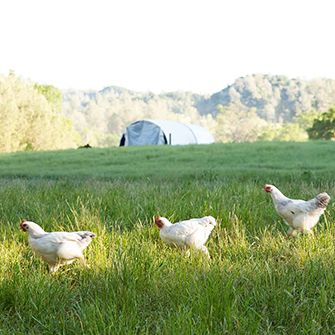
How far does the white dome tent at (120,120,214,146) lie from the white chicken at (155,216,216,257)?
2981 cm

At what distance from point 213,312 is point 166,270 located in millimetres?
805

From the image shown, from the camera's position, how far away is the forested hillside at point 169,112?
45188 mm

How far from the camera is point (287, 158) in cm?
1427

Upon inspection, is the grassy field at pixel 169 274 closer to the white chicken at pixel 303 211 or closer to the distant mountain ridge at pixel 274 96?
the white chicken at pixel 303 211

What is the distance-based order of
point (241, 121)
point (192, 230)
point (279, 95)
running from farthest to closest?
point (279, 95), point (241, 121), point (192, 230)

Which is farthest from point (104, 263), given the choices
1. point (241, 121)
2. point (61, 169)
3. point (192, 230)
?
point (241, 121)

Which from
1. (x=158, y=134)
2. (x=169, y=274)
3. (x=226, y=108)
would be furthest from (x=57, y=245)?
(x=226, y=108)

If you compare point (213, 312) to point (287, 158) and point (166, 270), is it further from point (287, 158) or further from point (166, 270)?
point (287, 158)

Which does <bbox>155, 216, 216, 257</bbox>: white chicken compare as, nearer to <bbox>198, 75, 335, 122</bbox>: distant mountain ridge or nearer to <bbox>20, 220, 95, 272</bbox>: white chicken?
<bbox>20, 220, 95, 272</bbox>: white chicken

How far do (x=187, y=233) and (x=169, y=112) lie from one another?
154332mm

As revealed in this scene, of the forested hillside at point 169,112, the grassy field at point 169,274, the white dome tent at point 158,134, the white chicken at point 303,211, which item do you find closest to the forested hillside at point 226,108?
the forested hillside at point 169,112

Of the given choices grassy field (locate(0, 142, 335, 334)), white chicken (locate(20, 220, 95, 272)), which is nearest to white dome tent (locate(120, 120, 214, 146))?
grassy field (locate(0, 142, 335, 334))

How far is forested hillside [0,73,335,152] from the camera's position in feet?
148

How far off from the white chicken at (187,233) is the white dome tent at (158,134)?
29.8 meters
